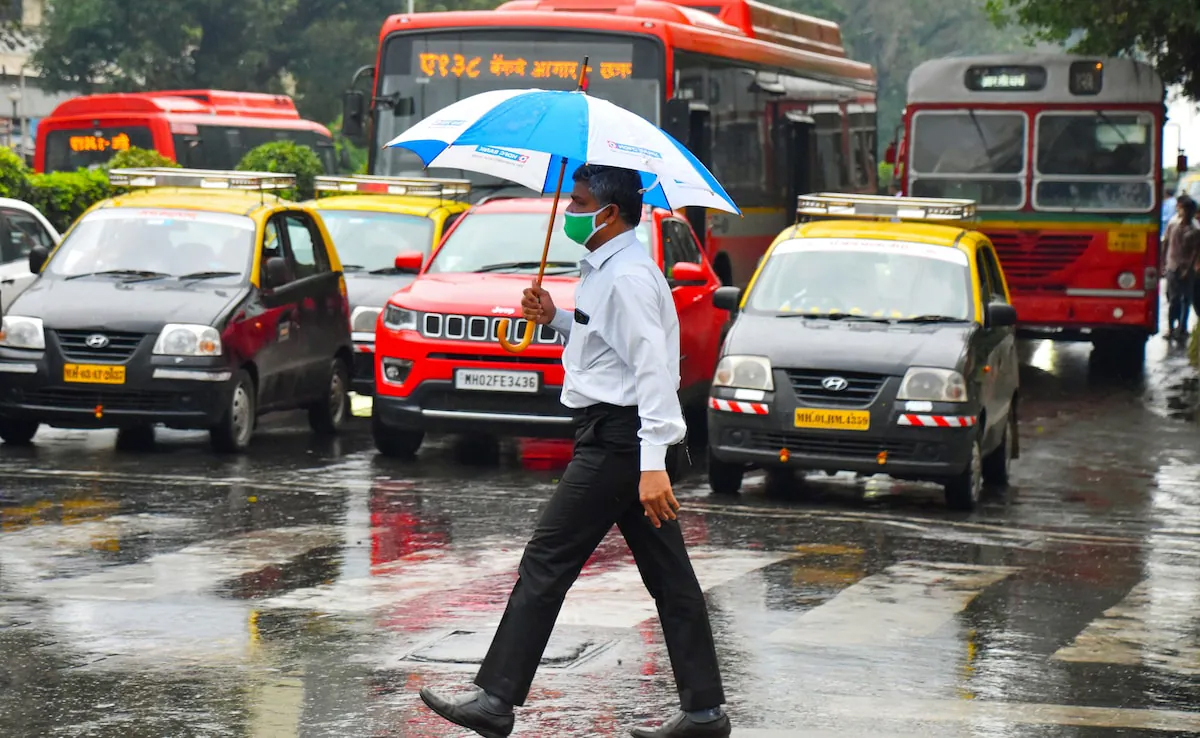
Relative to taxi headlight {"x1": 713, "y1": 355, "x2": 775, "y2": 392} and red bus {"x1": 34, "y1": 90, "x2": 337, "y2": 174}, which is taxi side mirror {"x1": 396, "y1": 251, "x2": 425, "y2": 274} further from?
red bus {"x1": 34, "y1": 90, "x2": 337, "y2": 174}

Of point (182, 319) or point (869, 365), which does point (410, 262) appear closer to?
point (182, 319)

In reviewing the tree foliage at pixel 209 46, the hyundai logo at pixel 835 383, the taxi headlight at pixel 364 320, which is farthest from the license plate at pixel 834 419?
the tree foliage at pixel 209 46

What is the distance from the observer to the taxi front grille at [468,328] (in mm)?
13797

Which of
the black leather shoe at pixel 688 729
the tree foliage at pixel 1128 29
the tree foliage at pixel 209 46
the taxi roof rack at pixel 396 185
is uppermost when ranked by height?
the tree foliage at pixel 209 46

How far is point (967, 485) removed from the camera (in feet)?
41.4

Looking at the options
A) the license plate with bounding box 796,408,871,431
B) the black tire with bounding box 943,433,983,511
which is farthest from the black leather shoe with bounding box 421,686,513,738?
the black tire with bounding box 943,433,983,511

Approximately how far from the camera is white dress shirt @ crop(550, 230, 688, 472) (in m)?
6.05

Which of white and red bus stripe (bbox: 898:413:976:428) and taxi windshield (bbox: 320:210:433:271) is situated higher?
taxi windshield (bbox: 320:210:433:271)

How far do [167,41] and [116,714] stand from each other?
58471mm

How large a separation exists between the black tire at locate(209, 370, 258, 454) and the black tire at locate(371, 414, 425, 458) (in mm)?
889

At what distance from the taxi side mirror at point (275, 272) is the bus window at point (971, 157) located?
10298mm

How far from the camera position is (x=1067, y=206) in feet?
75.2

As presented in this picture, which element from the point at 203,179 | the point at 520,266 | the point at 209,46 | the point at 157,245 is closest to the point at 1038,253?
the point at 520,266

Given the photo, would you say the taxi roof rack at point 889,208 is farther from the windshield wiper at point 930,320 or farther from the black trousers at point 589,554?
the black trousers at point 589,554
